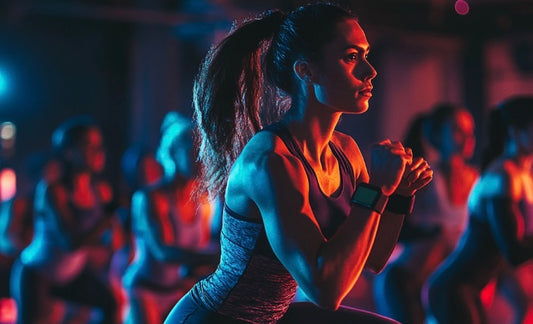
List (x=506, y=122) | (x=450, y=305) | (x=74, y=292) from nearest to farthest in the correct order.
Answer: (x=450, y=305), (x=506, y=122), (x=74, y=292)

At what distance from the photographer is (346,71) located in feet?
6.37

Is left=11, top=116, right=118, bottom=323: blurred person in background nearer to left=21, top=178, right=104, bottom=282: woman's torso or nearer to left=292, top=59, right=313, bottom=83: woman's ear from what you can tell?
left=21, top=178, right=104, bottom=282: woman's torso

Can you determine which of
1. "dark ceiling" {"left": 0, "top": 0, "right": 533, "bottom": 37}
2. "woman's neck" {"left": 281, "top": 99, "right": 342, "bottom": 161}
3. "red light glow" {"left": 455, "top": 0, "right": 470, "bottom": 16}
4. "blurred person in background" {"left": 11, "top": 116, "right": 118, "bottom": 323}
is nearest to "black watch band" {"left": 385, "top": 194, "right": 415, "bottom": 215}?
"woman's neck" {"left": 281, "top": 99, "right": 342, "bottom": 161}

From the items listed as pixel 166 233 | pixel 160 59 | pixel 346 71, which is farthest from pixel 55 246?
pixel 160 59

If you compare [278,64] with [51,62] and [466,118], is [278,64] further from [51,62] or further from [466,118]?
[51,62]

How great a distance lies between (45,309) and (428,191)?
2.30 m

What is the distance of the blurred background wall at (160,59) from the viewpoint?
10461mm

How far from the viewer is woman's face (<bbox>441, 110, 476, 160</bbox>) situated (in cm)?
439

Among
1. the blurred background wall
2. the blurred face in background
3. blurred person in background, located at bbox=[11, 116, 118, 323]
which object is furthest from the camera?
the blurred background wall

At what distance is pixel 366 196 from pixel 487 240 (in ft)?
5.85

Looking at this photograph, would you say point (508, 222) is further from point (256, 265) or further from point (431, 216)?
point (256, 265)

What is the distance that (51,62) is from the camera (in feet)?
37.5

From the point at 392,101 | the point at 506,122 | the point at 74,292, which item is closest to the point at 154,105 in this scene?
the point at 392,101

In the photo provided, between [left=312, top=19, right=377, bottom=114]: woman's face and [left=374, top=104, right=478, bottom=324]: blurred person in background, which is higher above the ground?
[left=312, top=19, right=377, bottom=114]: woman's face
